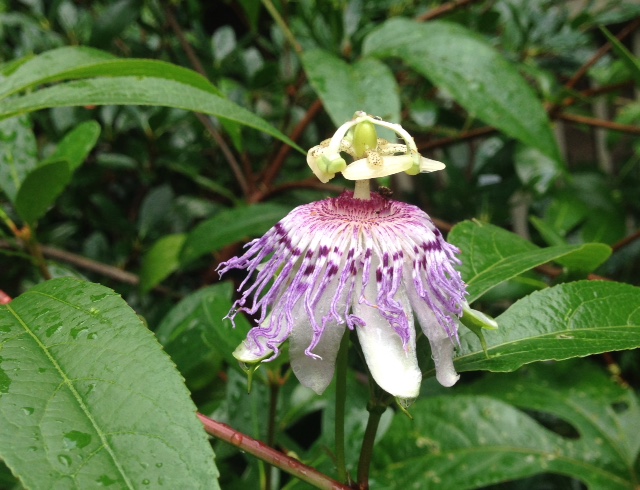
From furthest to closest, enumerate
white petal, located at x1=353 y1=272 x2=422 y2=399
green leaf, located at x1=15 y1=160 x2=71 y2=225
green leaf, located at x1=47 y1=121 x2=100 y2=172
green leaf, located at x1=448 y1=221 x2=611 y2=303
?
green leaf, located at x1=47 y1=121 x2=100 y2=172, green leaf, located at x1=15 y1=160 x2=71 y2=225, green leaf, located at x1=448 y1=221 x2=611 y2=303, white petal, located at x1=353 y1=272 x2=422 y2=399

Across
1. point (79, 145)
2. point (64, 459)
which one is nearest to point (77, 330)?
point (64, 459)

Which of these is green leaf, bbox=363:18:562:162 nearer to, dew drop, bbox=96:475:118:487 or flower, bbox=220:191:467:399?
flower, bbox=220:191:467:399

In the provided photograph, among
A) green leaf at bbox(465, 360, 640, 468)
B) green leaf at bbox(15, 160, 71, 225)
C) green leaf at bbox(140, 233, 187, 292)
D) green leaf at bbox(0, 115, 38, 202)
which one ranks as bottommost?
green leaf at bbox(465, 360, 640, 468)

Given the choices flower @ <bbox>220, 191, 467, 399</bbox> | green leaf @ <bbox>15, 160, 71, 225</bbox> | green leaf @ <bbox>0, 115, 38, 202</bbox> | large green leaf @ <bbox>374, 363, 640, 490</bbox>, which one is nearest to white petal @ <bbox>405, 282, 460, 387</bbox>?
flower @ <bbox>220, 191, 467, 399</bbox>

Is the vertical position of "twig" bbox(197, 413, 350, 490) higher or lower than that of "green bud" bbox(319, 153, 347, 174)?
lower

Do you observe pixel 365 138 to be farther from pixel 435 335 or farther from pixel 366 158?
pixel 435 335

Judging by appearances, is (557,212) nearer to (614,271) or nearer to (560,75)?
(614,271)

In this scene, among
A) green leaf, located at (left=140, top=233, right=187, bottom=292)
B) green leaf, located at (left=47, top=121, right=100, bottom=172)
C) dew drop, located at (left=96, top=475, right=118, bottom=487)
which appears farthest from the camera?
green leaf, located at (left=140, top=233, right=187, bottom=292)
